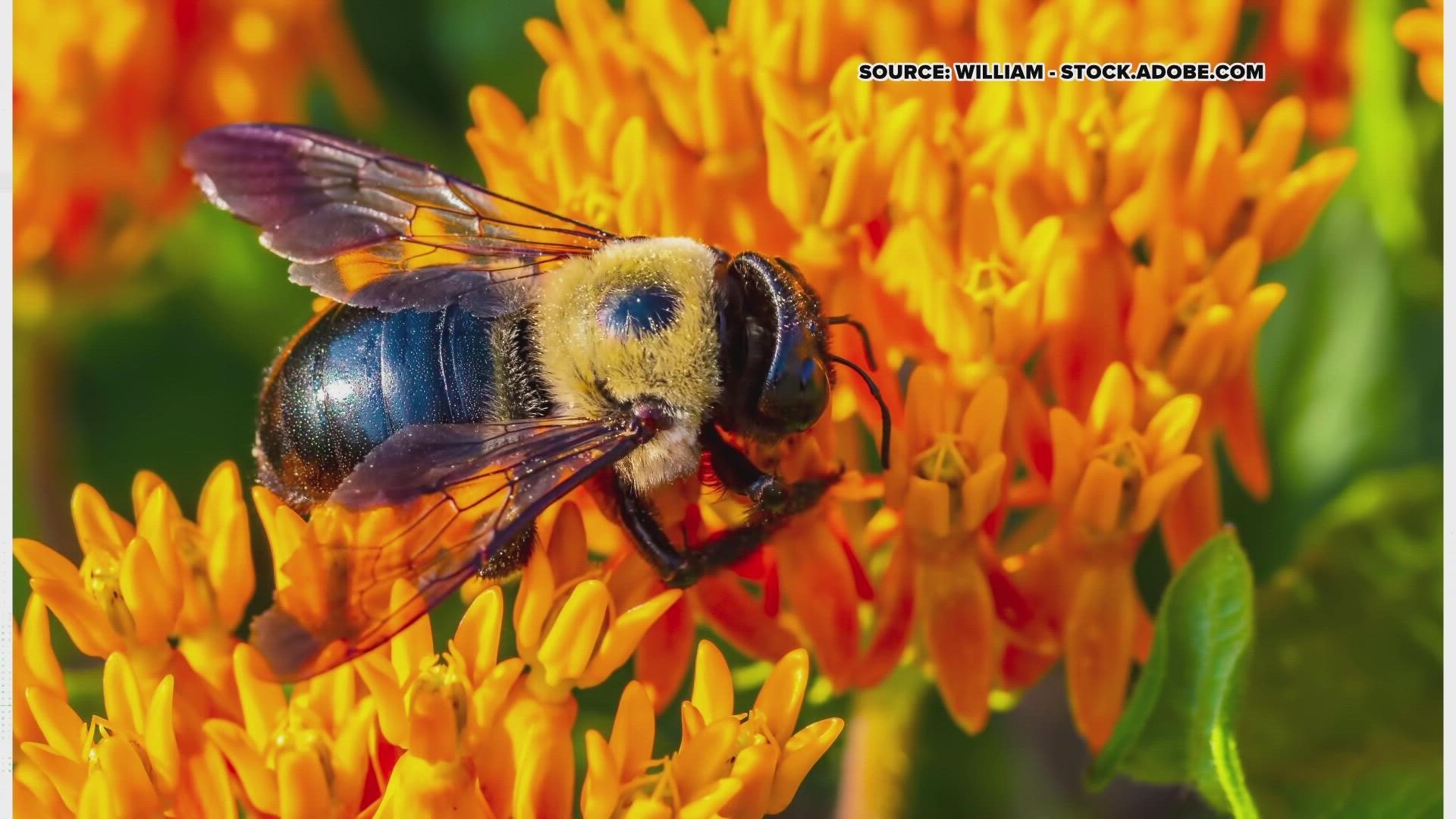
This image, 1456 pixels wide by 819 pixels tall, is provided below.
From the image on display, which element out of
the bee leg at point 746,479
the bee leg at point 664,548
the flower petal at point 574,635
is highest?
the bee leg at point 746,479

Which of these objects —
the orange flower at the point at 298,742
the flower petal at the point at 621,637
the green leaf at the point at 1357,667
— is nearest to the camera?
the orange flower at the point at 298,742

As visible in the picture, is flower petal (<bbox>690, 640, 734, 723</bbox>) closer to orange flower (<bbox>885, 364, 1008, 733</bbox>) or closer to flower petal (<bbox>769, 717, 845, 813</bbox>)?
flower petal (<bbox>769, 717, 845, 813</bbox>)

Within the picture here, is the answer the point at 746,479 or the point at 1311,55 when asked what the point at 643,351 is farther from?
the point at 1311,55

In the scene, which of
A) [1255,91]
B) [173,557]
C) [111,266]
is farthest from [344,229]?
[1255,91]

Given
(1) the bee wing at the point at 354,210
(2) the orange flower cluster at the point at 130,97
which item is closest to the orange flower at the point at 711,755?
(1) the bee wing at the point at 354,210

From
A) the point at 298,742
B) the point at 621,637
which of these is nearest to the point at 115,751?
the point at 298,742

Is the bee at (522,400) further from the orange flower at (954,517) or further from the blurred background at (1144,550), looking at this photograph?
the blurred background at (1144,550)

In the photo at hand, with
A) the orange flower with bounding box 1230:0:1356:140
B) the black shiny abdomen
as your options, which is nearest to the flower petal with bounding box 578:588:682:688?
the black shiny abdomen

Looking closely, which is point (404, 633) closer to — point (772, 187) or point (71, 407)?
point (772, 187)
